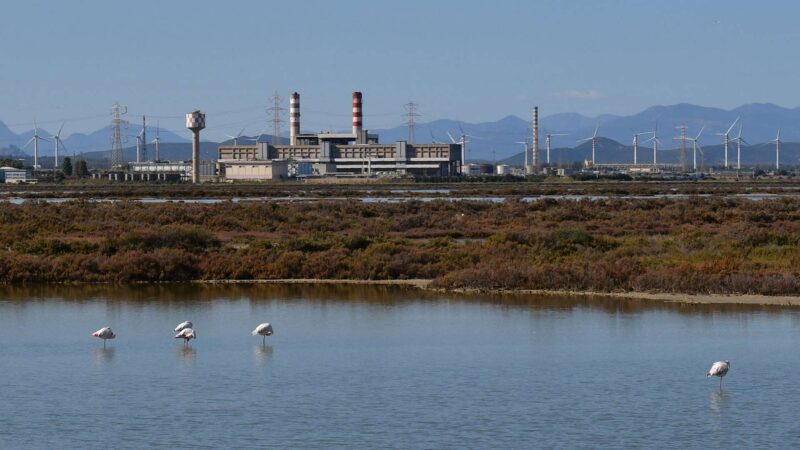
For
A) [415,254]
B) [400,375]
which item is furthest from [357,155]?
[400,375]

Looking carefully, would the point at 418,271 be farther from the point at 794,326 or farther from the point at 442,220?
the point at 442,220

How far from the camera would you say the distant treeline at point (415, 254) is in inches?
1018

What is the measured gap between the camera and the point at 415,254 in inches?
1182

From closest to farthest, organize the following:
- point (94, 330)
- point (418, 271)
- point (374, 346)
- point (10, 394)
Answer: point (10, 394) < point (374, 346) < point (94, 330) < point (418, 271)

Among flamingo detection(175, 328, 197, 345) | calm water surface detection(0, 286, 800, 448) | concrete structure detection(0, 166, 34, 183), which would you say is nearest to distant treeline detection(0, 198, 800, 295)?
calm water surface detection(0, 286, 800, 448)

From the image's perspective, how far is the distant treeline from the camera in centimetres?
2586

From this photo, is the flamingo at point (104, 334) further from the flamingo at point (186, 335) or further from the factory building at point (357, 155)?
the factory building at point (357, 155)

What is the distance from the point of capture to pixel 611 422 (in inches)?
550

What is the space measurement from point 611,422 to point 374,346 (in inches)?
231

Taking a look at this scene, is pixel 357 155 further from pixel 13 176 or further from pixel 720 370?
pixel 720 370

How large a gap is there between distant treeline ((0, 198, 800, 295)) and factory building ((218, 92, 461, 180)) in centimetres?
13095

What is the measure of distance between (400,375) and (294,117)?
594 ft

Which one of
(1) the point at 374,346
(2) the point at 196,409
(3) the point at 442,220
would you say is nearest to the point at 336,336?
(1) the point at 374,346

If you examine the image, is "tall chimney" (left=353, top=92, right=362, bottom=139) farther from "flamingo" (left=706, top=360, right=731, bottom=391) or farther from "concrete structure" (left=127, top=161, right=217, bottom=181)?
"flamingo" (left=706, top=360, right=731, bottom=391)
